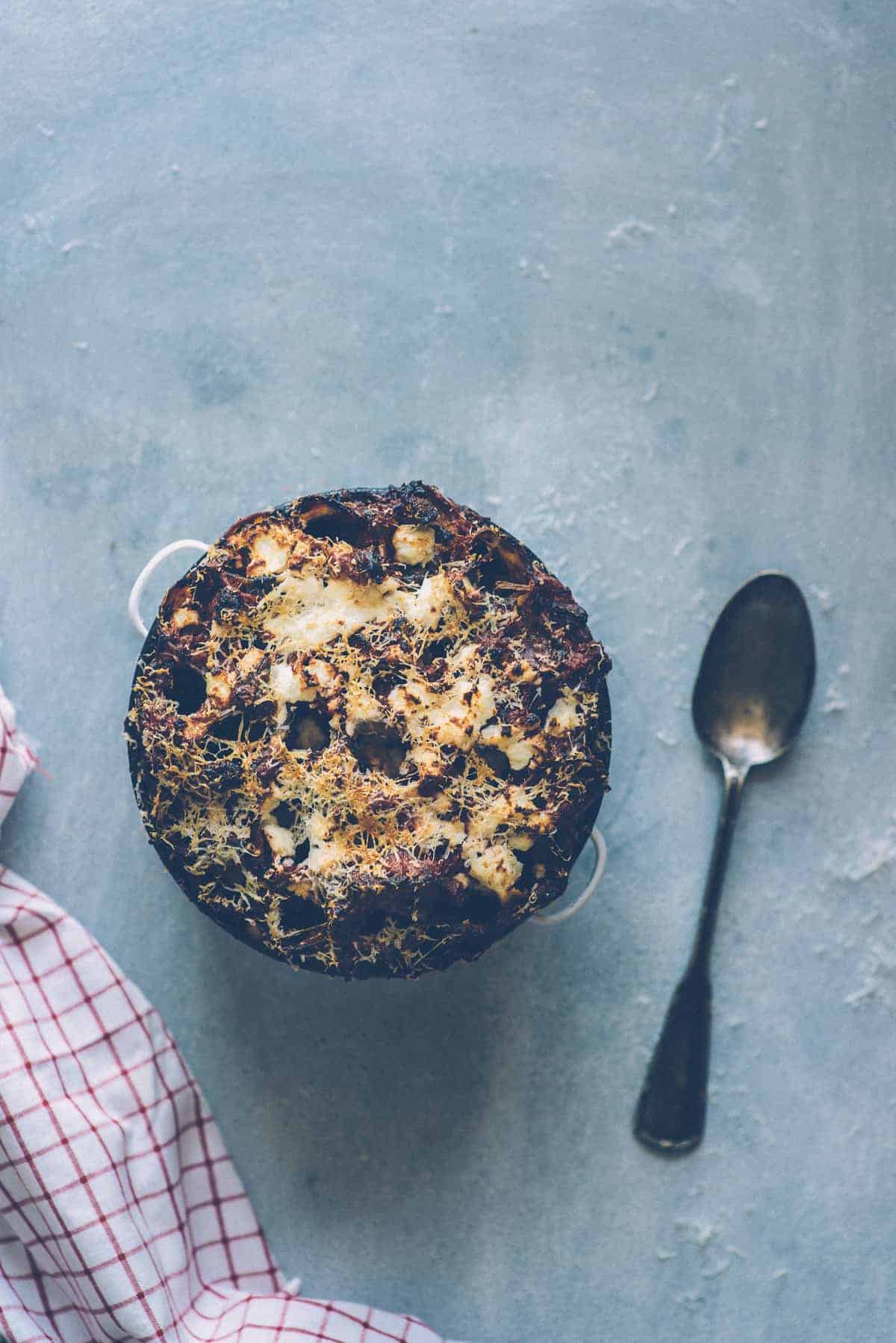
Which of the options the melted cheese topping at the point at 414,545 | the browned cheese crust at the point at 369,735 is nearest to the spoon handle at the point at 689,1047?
the browned cheese crust at the point at 369,735

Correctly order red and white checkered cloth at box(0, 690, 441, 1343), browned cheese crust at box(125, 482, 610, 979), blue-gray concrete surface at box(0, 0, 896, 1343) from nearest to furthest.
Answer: browned cheese crust at box(125, 482, 610, 979)
red and white checkered cloth at box(0, 690, 441, 1343)
blue-gray concrete surface at box(0, 0, 896, 1343)

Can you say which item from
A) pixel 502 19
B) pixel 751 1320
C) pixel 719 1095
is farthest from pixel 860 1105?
pixel 502 19

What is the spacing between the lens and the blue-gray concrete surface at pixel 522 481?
4.90ft

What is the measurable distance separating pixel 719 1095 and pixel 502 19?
1.28 metres

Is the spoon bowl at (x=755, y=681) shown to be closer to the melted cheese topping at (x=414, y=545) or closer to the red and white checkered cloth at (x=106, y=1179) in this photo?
the melted cheese topping at (x=414, y=545)

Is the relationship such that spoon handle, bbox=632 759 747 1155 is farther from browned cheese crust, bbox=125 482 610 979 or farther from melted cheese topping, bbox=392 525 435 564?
melted cheese topping, bbox=392 525 435 564

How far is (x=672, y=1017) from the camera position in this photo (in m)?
1.48

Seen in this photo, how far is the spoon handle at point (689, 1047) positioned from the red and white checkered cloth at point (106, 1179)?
351mm

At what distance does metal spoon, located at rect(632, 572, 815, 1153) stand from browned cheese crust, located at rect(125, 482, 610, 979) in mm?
264

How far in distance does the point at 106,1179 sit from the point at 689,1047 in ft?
2.18

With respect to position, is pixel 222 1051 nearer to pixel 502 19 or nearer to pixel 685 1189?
pixel 685 1189

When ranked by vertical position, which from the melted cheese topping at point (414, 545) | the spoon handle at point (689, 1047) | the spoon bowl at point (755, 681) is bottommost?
the spoon handle at point (689, 1047)

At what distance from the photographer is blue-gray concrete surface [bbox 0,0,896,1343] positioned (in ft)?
4.90

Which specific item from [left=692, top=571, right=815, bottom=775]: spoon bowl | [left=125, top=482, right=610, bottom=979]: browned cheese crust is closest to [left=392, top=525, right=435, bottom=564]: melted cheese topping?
[left=125, top=482, right=610, bottom=979]: browned cheese crust
